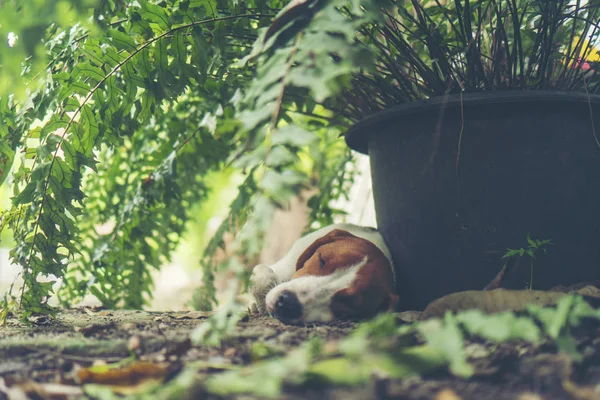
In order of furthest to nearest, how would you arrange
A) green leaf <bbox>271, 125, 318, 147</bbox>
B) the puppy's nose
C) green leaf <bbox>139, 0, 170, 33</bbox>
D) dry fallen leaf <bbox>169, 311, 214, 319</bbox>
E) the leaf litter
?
dry fallen leaf <bbox>169, 311, 214, 319</bbox> → the puppy's nose → green leaf <bbox>139, 0, 170, 33</bbox> → green leaf <bbox>271, 125, 318, 147</bbox> → the leaf litter

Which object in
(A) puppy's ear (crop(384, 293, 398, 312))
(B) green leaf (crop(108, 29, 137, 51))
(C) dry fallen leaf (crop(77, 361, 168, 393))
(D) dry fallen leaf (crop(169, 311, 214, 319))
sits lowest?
(A) puppy's ear (crop(384, 293, 398, 312))

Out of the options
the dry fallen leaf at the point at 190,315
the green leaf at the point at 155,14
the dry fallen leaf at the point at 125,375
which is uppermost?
the green leaf at the point at 155,14

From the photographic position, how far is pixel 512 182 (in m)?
1.79

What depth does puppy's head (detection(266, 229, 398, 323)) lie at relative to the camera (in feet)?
6.66

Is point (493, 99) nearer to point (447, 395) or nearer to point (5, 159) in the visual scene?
point (447, 395)

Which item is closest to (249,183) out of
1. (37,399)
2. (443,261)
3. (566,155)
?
(443,261)

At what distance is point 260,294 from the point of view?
8.61 feet

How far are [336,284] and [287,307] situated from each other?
0.77 feet

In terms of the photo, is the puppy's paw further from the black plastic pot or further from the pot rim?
the pot rim

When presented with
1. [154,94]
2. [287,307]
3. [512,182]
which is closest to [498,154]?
[512,182]

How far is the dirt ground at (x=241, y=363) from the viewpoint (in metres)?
0.87

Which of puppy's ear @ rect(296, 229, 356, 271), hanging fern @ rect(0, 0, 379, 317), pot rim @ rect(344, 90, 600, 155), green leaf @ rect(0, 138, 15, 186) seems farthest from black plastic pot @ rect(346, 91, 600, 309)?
green leaf @ rect(0, 138, 15, 186)

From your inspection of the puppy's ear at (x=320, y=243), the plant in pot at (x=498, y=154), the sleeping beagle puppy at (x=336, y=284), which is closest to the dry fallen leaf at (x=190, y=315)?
the sleeping beagle puppy at (x=336, y=284)

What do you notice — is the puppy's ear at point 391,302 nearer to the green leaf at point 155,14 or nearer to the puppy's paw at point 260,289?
the puppy's paw at point 260,289
